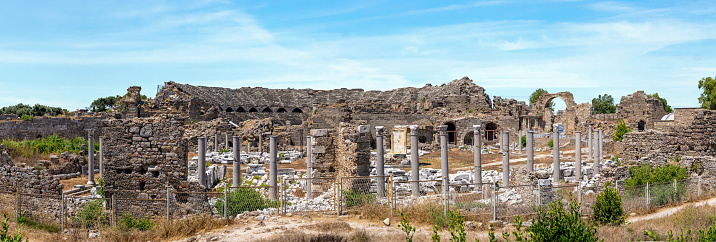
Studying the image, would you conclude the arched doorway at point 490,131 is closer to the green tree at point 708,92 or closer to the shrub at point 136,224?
the green tree at point 708,92

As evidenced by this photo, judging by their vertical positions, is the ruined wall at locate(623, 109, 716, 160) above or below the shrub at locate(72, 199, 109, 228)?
above

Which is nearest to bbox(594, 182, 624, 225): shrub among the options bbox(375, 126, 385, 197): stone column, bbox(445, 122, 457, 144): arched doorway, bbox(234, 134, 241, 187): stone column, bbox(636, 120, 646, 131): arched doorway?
bbox(375, 126, 385, 197): stone column

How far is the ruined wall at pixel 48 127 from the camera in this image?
37.5 m

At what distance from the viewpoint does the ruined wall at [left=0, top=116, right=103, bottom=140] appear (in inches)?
1476

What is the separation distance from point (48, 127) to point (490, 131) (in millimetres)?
39479

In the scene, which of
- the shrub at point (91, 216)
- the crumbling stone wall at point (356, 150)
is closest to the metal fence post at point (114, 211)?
the shrub at point (91, 216)

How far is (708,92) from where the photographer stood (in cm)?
5294

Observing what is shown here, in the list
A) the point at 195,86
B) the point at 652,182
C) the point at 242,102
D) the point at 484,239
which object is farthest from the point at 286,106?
the point at 484,239

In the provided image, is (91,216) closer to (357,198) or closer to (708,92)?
(357,198)

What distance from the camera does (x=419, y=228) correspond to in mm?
11867

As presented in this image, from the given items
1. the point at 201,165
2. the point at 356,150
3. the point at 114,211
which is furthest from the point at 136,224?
the point at 356,150

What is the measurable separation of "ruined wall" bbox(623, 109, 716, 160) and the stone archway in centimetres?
4116

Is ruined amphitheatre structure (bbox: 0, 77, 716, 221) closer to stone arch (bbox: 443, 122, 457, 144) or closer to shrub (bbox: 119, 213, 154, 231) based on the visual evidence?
stone arch (bbox: 443, 122, 457, 144)

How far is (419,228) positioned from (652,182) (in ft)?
29.3
